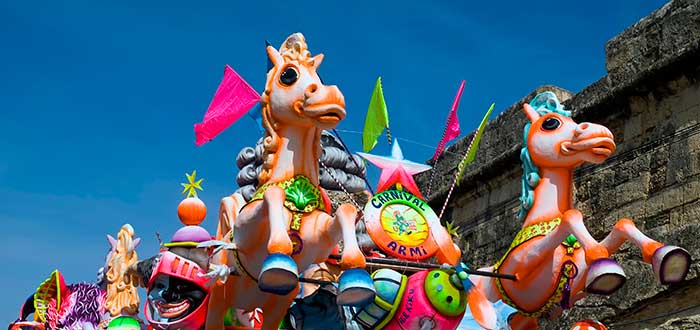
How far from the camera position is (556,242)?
6.01 meters

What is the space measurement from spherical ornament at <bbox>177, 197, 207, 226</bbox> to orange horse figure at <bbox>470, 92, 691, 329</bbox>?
1909 mm

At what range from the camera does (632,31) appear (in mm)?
8523

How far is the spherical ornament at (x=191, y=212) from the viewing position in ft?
22.3

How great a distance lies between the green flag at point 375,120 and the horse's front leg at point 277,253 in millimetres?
1193

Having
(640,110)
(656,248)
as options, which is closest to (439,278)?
(656,248)

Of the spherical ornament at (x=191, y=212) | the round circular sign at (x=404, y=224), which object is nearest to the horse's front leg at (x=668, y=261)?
the round circular sign at (x=404, y=224)

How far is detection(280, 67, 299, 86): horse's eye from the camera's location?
5.95 metres

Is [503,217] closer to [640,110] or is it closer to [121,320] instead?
[640,110]

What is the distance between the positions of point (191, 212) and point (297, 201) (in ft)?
4.23

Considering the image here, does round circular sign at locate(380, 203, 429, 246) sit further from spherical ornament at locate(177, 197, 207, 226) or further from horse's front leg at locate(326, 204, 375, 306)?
spherical ornament at locate(177, 197, 207, 226)

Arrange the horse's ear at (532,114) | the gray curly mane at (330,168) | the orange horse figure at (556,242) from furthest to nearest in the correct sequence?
the gray curly mane at (330,168), the horse's ear at (532,114), the orange horse figure at (556,242)

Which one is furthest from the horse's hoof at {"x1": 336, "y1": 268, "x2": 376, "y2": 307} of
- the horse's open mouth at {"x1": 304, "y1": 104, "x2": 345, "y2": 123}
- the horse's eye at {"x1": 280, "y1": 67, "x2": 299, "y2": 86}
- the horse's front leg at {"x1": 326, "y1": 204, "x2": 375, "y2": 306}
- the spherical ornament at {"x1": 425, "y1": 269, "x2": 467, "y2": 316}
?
the horse's eye at {"x1": 280, "y1": 67, "x2": 299, "y2": 86}

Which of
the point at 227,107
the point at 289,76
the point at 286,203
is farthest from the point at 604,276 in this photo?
the point at 227,107

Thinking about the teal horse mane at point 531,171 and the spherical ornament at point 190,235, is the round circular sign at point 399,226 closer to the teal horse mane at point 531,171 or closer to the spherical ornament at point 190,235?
the teal horse mane at point 531,171
